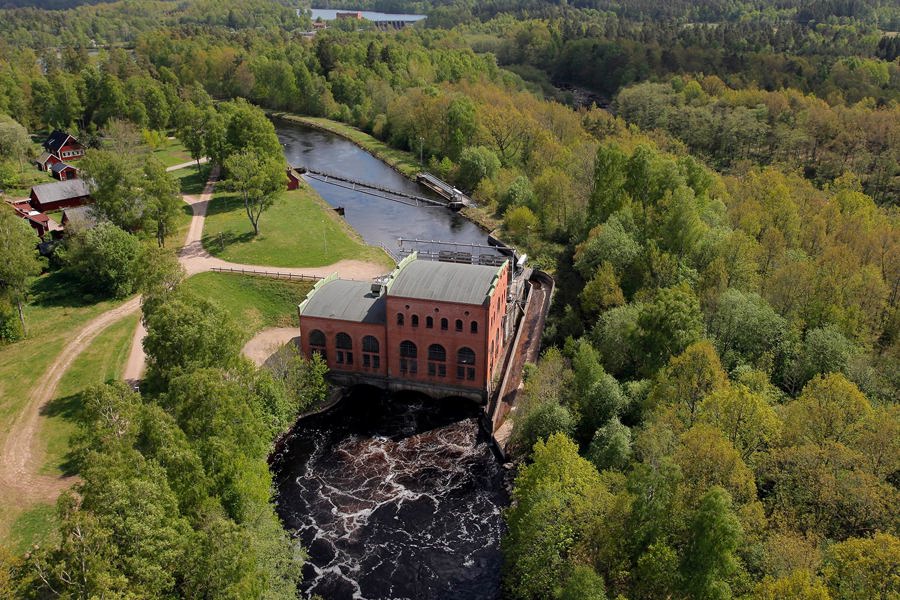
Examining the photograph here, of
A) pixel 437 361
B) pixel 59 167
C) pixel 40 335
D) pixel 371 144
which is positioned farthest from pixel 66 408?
pixel 371 144

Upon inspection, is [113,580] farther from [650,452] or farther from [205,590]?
Answer: [650,452]

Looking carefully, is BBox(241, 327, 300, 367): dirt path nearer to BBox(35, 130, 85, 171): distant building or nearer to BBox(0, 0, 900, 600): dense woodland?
BBox(0, 0, 900, 600): dense woodland

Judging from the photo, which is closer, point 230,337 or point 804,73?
point 230,337

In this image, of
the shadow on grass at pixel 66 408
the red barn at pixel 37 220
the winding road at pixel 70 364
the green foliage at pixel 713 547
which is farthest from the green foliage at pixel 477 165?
the green foliage at pixel 713 547

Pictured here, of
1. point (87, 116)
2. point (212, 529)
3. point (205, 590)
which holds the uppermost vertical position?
point (212, 529)

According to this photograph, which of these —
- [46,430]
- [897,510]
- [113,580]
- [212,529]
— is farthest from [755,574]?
[46,430]

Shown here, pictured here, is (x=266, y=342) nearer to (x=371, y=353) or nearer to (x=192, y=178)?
(x=371, y=353)

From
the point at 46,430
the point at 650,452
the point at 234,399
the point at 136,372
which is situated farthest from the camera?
the point at 136,372
